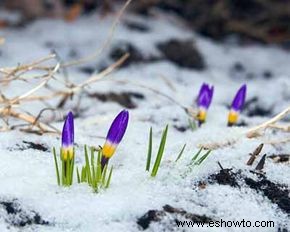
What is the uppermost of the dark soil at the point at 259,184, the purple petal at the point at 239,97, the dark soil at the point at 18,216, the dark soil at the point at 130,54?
the purple petal at the point at 239,97

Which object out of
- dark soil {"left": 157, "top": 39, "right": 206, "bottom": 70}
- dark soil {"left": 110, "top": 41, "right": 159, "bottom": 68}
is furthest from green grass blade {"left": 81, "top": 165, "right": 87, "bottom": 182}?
dark soil {"left": 157, "top": 39, "right": 206, "bottom": 70}

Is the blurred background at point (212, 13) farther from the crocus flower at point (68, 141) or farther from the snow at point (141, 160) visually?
the crocus flower at point (68, 141)

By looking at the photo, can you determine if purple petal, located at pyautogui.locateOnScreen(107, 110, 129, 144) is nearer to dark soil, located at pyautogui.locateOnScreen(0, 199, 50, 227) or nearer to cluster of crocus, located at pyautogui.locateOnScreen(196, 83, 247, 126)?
dark soil, located at pyautogui.locateOnScreen(0, 199, 50, 227)

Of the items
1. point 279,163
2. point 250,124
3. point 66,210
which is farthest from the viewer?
point 250,124

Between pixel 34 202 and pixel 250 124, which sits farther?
pixel 250 124

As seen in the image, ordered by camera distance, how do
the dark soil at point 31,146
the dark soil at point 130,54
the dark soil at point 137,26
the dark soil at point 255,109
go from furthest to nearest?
the dark soil at point 137,26 → the dark soil at point 130,54 → the dark soil at point 255,109 → the dark soil at point 31,146

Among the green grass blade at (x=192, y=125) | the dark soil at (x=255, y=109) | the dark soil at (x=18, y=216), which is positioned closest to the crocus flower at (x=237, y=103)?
the green grass blade at (x=192, y=125)

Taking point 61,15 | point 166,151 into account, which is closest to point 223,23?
point 61,15

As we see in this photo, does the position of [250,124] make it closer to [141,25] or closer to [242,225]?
[242,225]
